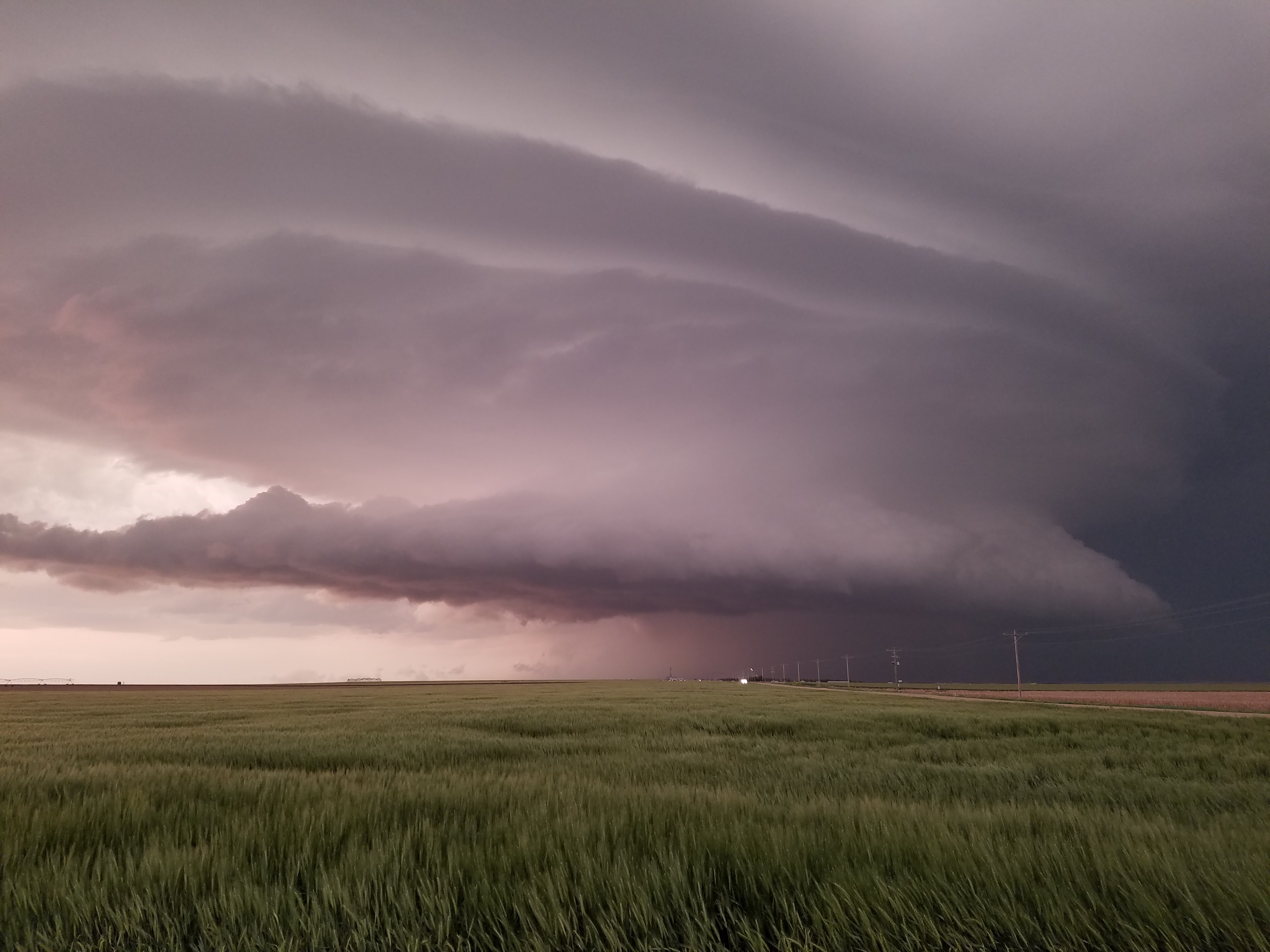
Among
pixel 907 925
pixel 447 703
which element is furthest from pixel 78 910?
pixel 447 703

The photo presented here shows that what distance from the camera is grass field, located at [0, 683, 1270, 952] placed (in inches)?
125

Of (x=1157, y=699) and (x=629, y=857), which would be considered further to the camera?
(x=1157, y=699)

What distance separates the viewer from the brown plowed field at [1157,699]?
5562cm

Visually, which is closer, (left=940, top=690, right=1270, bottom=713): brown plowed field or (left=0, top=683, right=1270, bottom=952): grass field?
(left=0, top=683, right=1270, bottom=952): grass field

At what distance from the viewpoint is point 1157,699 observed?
260 feet

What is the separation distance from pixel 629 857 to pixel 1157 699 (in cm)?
9967

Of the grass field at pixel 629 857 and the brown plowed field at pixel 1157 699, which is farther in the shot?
the brown plowed field at pixel 1157 699

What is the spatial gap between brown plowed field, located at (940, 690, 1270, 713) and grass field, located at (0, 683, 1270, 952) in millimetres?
51110

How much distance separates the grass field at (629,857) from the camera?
3.16 meters

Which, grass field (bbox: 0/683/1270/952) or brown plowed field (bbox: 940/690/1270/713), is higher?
grass field (bbox: 0/683/1270/952)

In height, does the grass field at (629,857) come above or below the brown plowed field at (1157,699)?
above

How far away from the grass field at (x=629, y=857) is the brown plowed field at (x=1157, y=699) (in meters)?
51.1

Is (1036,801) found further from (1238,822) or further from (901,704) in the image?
(901,704)

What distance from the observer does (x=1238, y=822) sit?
6.04 m
